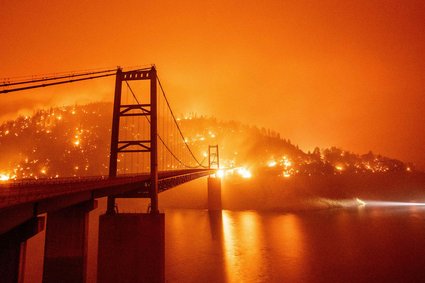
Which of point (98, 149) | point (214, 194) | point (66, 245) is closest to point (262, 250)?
point (66, 245)

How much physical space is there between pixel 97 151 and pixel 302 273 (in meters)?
136

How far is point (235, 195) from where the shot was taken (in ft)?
240

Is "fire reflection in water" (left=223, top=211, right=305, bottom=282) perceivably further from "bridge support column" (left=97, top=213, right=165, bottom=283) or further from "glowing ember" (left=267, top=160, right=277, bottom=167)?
"glowing ember" (left=267, top=160, right=277, bottom=167)

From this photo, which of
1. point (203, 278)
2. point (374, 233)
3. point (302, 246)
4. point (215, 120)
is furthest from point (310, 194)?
point (215, 120)

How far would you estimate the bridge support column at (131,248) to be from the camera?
569 inches

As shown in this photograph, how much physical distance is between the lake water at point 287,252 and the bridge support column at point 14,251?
51.8 ft

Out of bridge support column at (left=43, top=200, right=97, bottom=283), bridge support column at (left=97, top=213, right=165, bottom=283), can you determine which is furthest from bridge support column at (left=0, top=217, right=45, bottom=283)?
bridge support column at (left=97, top=213, right=165, bottom=283)

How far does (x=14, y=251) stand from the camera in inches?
276

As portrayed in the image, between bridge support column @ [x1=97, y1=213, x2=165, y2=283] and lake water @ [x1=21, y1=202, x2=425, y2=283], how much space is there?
7.19 metres

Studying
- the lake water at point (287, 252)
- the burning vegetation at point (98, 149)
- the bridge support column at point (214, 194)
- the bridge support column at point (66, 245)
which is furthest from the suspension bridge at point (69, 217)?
the burning vegetation at point (98, 149)

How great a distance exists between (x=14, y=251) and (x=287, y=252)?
28.2 metres

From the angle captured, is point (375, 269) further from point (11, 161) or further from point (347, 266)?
point (11, 161)

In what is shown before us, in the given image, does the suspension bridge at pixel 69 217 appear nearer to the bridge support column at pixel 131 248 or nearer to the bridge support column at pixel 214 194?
the bridge support column at pixel 131 248

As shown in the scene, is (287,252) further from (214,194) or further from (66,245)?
(214,194)
